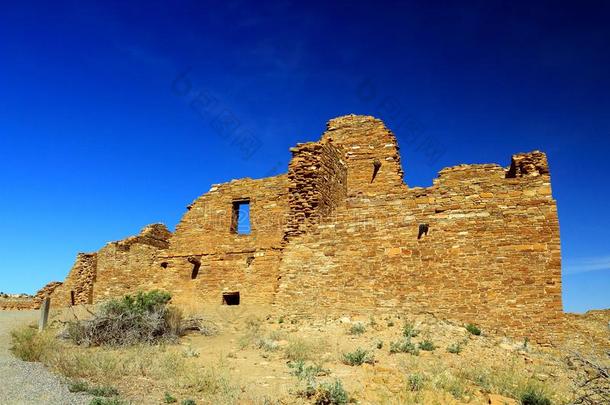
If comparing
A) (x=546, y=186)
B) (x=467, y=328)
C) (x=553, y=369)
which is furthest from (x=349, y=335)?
(x=546, y=186)

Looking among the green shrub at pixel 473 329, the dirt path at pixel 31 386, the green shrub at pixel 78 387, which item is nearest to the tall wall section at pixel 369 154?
the green shrub at pixel 473 329

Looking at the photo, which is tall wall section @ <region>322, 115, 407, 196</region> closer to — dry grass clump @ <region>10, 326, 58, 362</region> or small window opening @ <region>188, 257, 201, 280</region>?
small window opening @ <region>188, 257, 201, 280</region>

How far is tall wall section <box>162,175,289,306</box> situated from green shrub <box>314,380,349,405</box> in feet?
28.6

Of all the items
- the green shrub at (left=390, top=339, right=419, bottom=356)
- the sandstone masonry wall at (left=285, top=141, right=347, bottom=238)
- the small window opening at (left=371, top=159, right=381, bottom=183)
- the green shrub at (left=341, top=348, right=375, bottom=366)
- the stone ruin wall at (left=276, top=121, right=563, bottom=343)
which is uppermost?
the small window opening at (left=371, top=159, right=381, bottom=183)

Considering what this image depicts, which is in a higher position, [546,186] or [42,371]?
[546,186]

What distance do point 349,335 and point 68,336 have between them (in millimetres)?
6742

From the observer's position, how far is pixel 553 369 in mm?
8695

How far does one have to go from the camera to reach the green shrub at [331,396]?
6.37 meters

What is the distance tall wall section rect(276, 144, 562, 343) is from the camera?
1054cm

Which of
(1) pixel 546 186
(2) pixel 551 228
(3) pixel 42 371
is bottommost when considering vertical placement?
(3) pixel 42 371

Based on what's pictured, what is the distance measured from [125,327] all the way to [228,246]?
20.3ft

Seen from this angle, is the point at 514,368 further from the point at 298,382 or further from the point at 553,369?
the point at 298,382

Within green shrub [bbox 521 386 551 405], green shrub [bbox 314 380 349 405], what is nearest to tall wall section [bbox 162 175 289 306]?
green shrub [bbox 314 380 349 405]

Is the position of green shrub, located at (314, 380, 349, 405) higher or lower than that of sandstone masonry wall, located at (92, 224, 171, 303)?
lower
